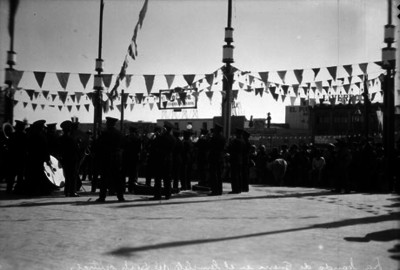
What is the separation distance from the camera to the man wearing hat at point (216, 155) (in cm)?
1249

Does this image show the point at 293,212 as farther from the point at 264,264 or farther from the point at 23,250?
the point at 23,250

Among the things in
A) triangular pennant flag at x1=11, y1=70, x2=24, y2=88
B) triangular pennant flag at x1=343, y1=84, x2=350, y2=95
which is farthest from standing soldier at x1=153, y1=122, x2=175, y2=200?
triangular pennant flag at x1=343, y1=84, x2=350, y2=95

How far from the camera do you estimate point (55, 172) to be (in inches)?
502

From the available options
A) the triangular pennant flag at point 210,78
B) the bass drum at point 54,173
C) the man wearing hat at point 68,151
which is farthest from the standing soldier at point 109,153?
the triangular pennant flag at point 210,78

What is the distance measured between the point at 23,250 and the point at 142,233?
1.73 metres

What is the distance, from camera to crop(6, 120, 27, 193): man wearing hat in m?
12.2

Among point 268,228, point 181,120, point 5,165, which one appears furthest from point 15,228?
point 181,120

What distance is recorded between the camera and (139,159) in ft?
46.0

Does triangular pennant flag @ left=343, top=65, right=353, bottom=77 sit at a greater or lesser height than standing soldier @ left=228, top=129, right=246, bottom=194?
greater

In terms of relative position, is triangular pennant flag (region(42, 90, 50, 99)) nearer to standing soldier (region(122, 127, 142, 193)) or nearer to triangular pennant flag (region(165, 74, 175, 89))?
triangular pennant flag (region(165, 74, 175, 89))

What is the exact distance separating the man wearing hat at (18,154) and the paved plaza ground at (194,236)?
2.26 m

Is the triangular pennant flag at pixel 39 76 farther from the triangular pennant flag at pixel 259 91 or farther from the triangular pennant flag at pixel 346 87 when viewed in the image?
the triangular pennant flag at pixel 346 87

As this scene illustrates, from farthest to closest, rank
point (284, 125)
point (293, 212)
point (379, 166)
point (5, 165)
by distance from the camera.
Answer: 1. point (284, 125)
2. point (379, 166)
3. point (5, 165)
4. point (293, 212)

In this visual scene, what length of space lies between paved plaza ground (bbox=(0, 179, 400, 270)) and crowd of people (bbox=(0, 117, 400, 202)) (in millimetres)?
1417
